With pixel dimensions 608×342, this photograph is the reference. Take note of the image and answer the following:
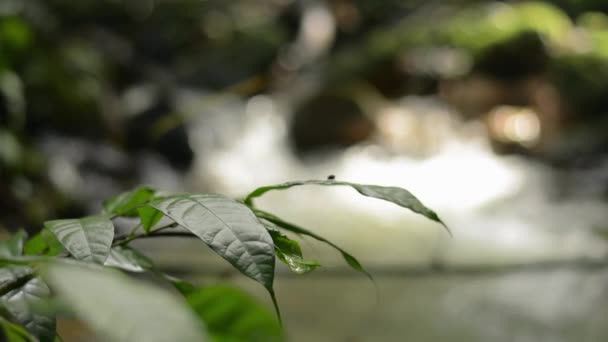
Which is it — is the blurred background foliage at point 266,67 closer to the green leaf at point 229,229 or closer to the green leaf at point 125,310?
the green leaf at point 229,229

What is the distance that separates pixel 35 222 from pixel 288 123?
9.21ft

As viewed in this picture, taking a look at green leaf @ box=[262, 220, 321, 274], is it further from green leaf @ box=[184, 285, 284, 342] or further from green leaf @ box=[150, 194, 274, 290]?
green leaf @ box=[184, 285, 284, 342]

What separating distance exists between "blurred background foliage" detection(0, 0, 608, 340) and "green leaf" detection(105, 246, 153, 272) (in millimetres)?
2915

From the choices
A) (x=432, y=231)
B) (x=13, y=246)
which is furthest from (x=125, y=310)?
(x=432, y=231)

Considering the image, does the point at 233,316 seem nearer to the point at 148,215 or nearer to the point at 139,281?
the point at 139,281

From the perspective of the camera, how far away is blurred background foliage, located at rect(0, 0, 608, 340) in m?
4.51

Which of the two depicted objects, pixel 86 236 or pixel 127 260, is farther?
pixel 127 260

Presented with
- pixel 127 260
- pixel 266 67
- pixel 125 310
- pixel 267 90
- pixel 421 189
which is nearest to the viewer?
pixel 125 310

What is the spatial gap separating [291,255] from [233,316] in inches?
13.6

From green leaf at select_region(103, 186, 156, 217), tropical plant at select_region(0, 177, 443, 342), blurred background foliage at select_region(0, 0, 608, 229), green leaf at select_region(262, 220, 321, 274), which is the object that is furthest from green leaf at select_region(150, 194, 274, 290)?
blurred background foliage at select_region(0, 0, 608, 229)

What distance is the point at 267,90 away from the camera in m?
6.66

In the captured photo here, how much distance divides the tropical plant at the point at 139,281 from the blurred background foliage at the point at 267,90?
3.00m

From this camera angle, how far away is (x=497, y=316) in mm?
2684

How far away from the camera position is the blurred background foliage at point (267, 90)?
451 cm
